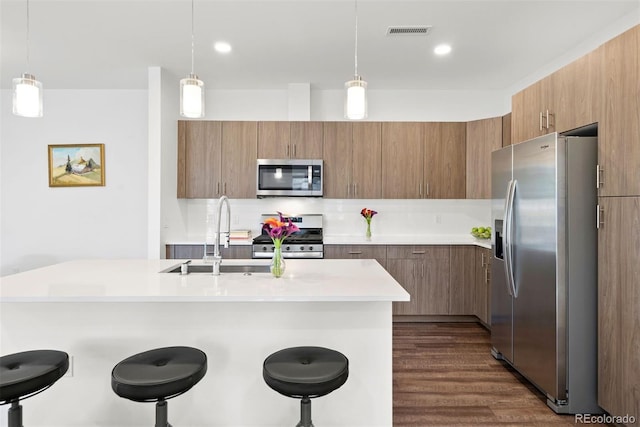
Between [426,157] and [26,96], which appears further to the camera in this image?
[426,157]

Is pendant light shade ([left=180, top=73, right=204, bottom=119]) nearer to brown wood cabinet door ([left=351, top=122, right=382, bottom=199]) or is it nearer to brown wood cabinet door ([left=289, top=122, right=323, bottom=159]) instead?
brown wood cabinet door ([left=289, top=122, right=323, bottom=159])

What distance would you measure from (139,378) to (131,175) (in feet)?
12.2

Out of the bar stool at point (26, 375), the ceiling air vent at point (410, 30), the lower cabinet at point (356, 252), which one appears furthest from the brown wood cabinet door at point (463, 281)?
the bar stool at point (26, 375)

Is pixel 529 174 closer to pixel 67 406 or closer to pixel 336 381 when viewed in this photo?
pixel 336 381

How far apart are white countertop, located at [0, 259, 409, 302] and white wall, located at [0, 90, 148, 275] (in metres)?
2.45

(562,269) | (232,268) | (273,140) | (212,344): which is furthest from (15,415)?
(273,140)

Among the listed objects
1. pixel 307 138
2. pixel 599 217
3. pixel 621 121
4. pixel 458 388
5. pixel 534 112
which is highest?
pixel 307 138

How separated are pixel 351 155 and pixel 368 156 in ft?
0.66

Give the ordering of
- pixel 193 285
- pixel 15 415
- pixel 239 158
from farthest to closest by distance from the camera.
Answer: pixel 239 158, pixel 193 285, pixel 15 415

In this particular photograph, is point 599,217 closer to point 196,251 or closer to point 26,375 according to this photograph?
point 26,375

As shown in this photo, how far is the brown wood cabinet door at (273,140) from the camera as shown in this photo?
4.22 m

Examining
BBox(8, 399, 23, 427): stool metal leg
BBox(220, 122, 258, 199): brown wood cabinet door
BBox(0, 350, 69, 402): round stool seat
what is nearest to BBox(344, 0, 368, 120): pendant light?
BBox(0, 350, 69, 402): round stool seat

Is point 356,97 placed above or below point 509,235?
above

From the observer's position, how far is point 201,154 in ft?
13.9
